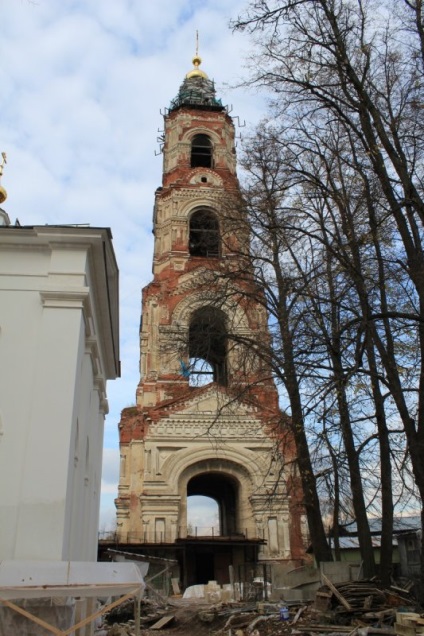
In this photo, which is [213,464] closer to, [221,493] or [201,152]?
[221,493]

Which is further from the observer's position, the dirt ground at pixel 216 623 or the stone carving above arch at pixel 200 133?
the stone carving above arch at pixel 200 133

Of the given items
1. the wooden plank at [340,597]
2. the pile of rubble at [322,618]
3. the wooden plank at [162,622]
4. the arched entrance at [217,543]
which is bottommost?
the wooden plank at [162,622]

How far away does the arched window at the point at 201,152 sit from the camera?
33.7 m

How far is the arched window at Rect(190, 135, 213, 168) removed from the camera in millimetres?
33656

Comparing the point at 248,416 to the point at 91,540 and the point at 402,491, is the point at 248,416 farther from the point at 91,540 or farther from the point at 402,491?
the point at 402,491

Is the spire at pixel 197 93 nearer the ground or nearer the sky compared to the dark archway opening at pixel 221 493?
nearer the sky

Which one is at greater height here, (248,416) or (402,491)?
(248,416)

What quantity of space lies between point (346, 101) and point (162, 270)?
19.0 metres

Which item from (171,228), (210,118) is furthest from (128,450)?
(210,118)

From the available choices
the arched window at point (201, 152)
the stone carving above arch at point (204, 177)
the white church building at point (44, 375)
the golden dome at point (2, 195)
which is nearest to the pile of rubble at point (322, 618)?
the white church building at point (44, 375)

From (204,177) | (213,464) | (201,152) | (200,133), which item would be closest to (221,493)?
(213,464)

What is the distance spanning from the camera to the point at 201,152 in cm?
3403

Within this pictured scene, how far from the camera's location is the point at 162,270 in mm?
28922

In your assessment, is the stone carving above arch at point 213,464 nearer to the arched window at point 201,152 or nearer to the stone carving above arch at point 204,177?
the stone carving above arch at point 204,177
